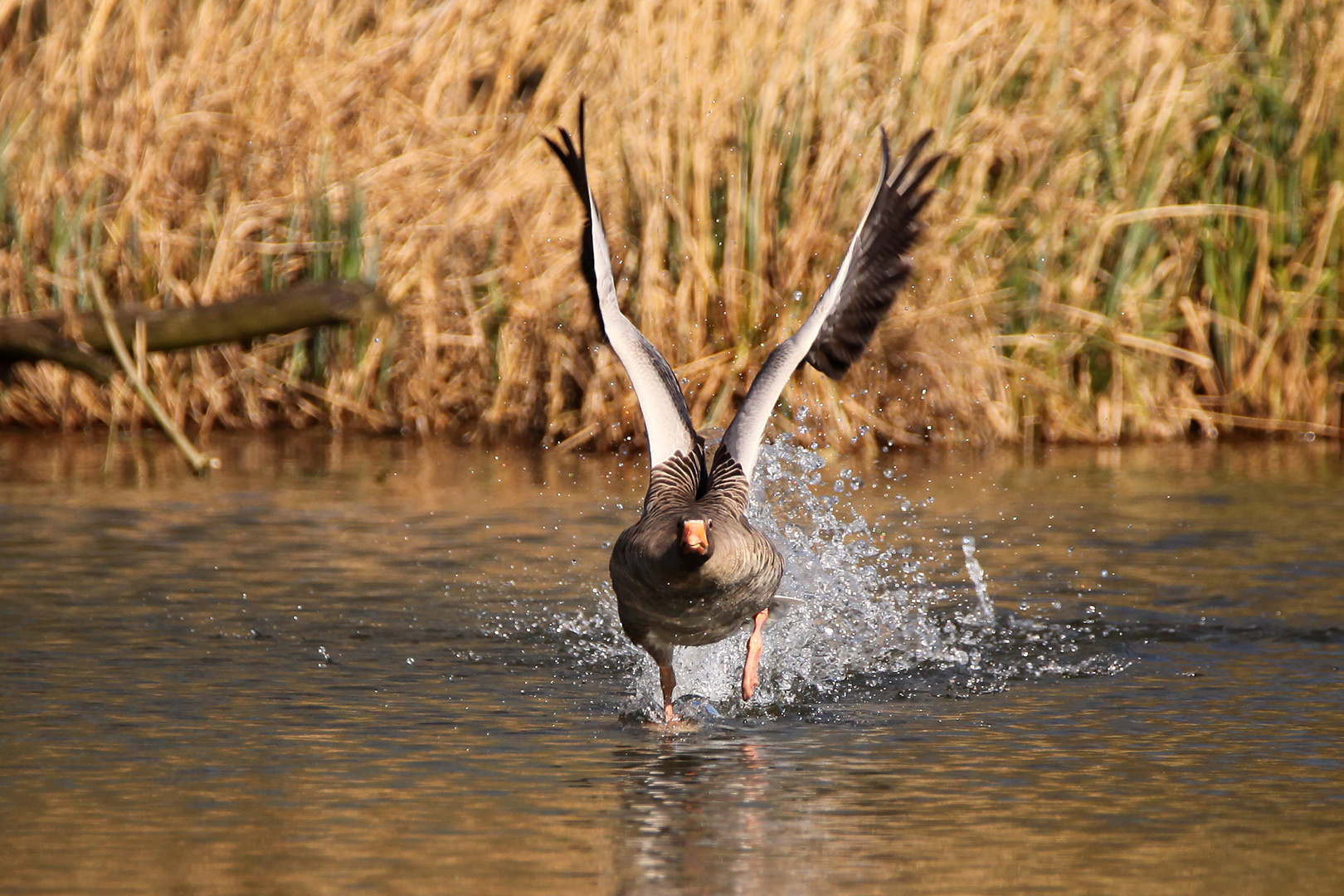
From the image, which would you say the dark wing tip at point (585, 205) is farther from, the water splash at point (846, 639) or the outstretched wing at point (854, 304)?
the water splash at point (846, 639)

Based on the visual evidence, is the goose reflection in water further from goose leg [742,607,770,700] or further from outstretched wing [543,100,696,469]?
outstretched wing [543,100,696,469]

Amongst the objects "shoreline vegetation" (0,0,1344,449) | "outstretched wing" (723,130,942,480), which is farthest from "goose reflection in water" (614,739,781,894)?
"shoreline vegetation" (0,0,1344,449)

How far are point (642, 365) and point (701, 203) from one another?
6.13 meters

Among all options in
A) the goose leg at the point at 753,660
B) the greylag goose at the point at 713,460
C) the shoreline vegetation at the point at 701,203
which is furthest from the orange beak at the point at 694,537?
the shoreline vegetation at the point at 701,203

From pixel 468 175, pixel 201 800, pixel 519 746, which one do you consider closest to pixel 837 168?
pixel 468 175

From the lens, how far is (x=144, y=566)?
9.73 meters

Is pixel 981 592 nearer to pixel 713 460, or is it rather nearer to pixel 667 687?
pixel 713 460

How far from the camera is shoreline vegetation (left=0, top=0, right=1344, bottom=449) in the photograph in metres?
13.5

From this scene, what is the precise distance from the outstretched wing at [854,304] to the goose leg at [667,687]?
0.92 meters

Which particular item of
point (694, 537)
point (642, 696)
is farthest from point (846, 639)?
point (694, 537)

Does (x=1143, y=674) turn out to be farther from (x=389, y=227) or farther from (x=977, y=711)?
(x=389, y=227)

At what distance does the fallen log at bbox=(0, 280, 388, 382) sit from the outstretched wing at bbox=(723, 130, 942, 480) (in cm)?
237

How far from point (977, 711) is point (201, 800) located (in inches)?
108

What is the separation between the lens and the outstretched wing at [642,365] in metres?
7.54
